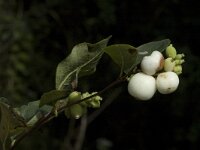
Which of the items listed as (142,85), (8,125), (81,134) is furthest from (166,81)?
(81,134)

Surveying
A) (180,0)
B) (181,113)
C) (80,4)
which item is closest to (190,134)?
(181,113)

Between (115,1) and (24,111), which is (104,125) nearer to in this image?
(115,1)

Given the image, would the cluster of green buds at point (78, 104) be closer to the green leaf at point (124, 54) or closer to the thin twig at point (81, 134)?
the green leaf at point (124, 54)

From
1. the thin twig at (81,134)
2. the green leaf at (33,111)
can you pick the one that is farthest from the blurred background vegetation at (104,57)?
the green leaf at (33,111)

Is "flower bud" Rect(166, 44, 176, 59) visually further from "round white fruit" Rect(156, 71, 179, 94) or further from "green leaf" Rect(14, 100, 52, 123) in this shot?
"green leaf" Rect(14, 100, 52, 123)

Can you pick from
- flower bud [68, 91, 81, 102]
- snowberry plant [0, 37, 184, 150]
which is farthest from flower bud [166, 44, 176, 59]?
flower bud [68, 91, 81, 102]

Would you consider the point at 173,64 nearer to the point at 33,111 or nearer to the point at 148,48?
the point at 148,48
